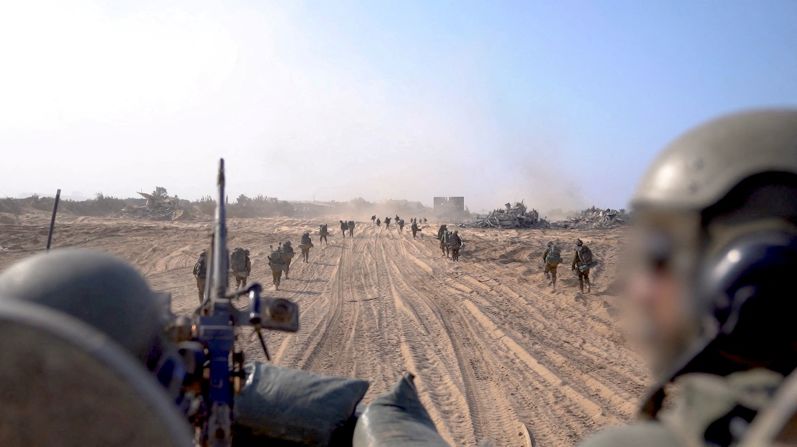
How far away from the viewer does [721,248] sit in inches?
52.1

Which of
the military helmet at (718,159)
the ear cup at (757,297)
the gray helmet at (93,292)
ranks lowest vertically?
the gray helmet at (93,292)

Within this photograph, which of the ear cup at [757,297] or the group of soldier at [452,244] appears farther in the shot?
the group of soldier at [452,244]

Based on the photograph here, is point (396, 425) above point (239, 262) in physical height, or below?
below

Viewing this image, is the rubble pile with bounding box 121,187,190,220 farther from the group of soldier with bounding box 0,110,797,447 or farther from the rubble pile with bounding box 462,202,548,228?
the group of soldier with bounding box 0,110,797,447

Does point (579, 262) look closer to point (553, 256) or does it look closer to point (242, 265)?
point (553, 256)

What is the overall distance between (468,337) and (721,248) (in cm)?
995

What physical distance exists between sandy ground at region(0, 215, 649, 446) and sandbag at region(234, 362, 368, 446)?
7.66 feet

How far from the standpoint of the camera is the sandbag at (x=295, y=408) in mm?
4230

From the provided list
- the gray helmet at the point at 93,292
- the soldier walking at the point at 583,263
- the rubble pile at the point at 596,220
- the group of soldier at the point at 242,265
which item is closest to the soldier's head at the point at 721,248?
the gray helmet at the point at 93,292

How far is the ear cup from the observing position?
3.99 feet

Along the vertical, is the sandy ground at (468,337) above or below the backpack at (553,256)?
below

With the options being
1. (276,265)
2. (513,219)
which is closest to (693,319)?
(276,265)

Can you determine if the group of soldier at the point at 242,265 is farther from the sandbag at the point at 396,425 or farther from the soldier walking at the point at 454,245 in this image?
the sandbag at the point at 396,425

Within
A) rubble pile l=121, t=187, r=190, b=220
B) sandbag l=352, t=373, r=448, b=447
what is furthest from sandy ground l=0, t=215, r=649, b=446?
rubble pile l=121, t=187, r=190, b=220
